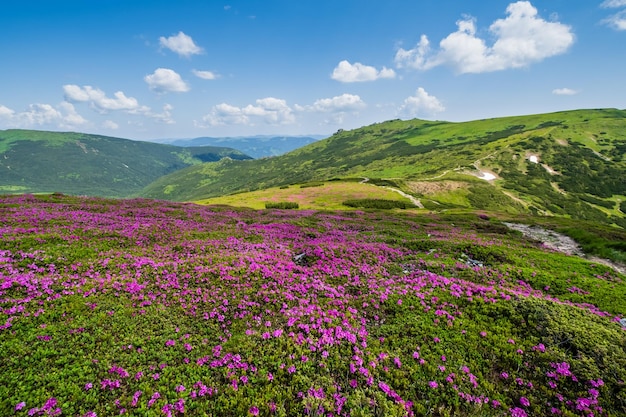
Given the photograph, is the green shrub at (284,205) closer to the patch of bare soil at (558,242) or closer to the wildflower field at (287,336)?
the patch of bare soil at (558,242)

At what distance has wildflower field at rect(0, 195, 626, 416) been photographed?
10531 mm

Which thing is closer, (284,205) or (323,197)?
(284,205)

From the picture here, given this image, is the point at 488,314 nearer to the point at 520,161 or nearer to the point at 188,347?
the point at 188,347

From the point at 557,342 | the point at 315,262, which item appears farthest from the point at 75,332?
the point at 557,342

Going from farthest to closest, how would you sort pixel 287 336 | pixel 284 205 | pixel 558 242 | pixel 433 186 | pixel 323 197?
pixel 433 186, pixel 323 197, pixel 284 205, pixel 558 242, pixel 287 336

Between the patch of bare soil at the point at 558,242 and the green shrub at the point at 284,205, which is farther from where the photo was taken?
the green shrub at the point at 284,205

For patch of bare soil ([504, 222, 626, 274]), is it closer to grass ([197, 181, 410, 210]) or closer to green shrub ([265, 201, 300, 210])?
grass ([197, 181, 410, 210])

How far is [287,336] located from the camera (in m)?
13.8

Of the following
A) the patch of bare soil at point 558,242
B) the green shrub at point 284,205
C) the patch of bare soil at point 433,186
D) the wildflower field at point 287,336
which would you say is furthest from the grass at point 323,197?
the wildflower field at point 287,336

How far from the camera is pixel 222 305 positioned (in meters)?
16.0

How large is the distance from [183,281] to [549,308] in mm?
21857

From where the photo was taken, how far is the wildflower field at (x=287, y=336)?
10531mm

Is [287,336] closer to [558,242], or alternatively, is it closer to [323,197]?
[558,242]

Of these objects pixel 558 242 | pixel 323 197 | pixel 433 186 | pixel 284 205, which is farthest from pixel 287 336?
pixel 433 186
